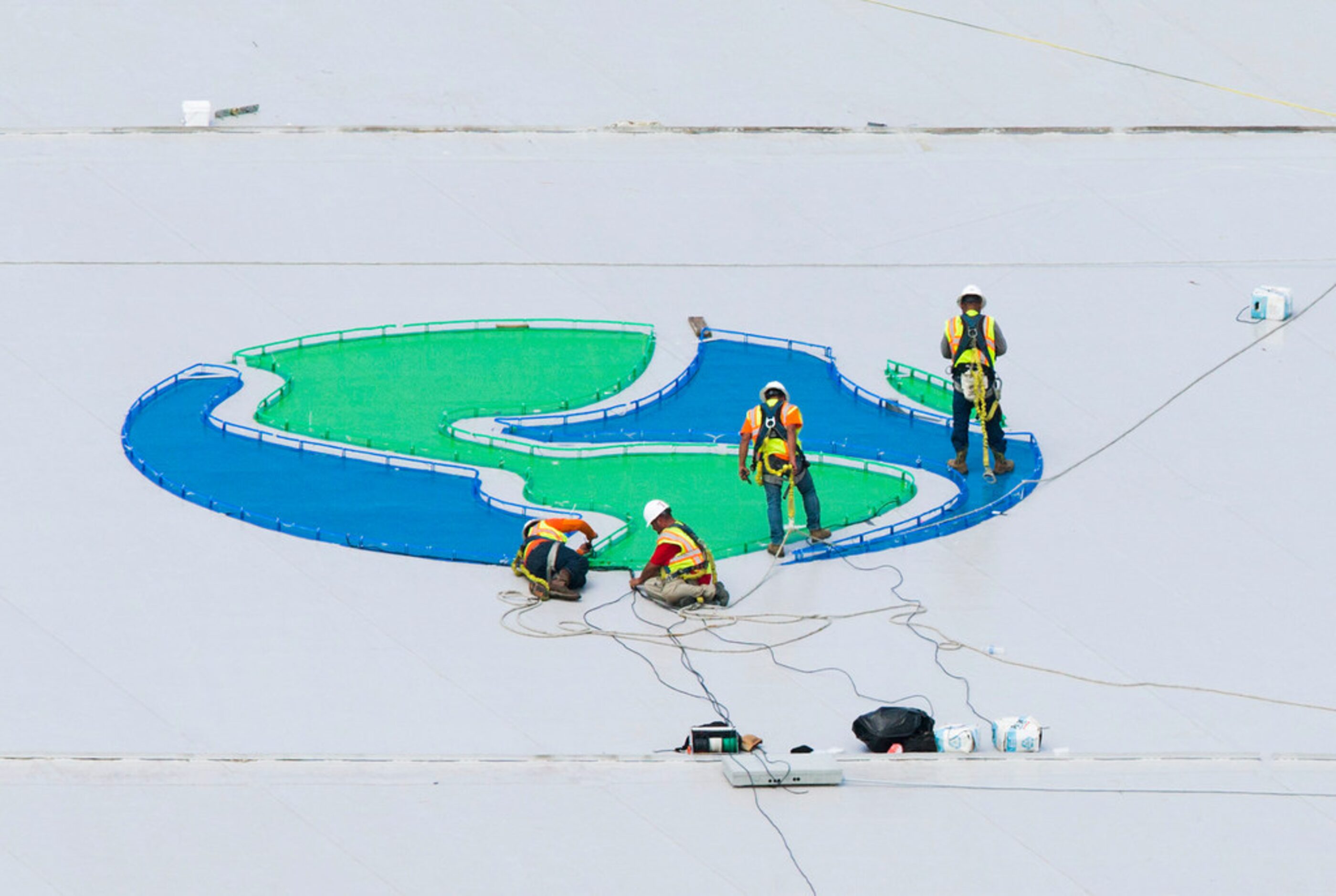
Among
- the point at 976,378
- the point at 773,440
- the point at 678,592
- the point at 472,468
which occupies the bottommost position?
the point at 678,592

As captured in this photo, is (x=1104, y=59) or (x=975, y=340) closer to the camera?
(x=975, y=340)

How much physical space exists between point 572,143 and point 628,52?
204 centimetres

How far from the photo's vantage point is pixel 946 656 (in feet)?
55.1

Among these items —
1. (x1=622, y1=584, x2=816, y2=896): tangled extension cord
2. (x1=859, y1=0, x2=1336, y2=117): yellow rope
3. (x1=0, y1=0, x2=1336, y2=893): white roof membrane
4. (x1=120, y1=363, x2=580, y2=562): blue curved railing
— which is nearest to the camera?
(x1=622, y1=584, x2=816, y2=896): tangled extension cord

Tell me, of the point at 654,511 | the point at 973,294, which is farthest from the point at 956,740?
the point at 973,294

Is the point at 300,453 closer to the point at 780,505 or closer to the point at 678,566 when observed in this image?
the point at 678,566

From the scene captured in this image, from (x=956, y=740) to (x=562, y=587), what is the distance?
350cm

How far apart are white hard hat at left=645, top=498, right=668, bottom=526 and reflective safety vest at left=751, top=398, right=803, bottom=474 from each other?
0.99 m

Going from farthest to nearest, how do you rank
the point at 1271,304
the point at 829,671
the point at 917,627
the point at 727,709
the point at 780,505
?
the point at 1271,304 < the point at 780,505 < the point at 917,627 < the point at 829,671 < the point at 727,709

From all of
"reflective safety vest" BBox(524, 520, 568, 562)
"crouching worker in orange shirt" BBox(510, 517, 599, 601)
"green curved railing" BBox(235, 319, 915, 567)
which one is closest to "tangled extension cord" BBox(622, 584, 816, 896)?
"crouching worker in orange shirt" BBox(510, 517, 599, 601)

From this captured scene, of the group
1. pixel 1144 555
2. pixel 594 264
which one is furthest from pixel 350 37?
pixel 1144 555

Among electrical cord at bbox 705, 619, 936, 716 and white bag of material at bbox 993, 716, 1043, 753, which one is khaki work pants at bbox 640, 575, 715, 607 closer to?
electrical cord at bbox 705, 619, 936, 716

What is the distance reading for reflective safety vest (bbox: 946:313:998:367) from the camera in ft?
61.8

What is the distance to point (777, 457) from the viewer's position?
58.3 feet
